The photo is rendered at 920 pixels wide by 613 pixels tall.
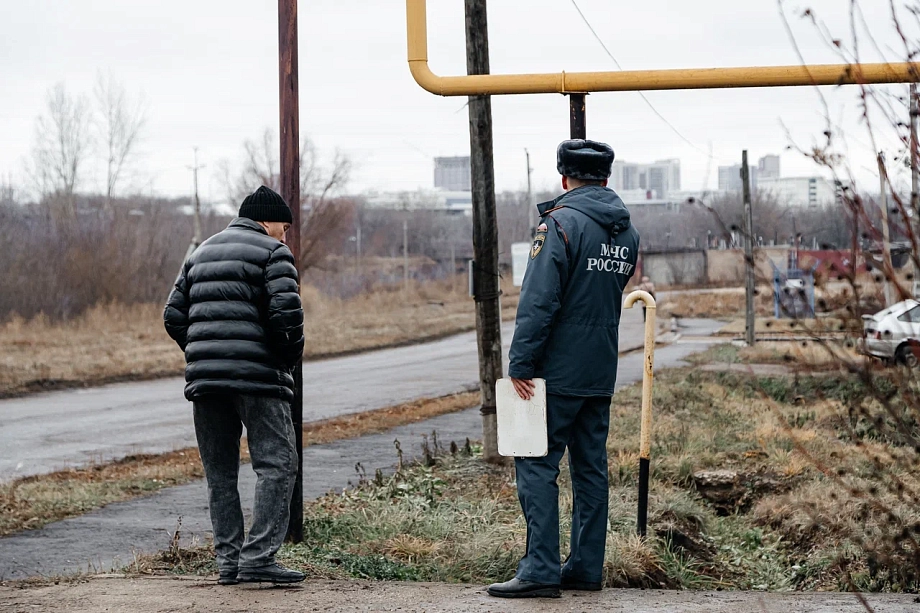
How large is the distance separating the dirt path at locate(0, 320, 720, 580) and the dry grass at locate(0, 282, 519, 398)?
32.6ft

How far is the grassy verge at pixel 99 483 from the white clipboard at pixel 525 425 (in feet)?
14.6

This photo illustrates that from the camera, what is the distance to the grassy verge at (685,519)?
Answer: 555 cm

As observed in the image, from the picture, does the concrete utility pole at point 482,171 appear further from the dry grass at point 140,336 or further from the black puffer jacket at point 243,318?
the dry grass at point 140,336

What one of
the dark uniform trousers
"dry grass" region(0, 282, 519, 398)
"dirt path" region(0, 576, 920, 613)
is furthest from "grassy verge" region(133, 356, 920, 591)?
"dry grass" region(0, 282, 519, 398)

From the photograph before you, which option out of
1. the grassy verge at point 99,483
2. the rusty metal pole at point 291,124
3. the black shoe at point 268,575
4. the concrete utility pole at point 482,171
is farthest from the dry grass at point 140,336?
the black shoe at point 268,575

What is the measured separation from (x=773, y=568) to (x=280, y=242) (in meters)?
3.51

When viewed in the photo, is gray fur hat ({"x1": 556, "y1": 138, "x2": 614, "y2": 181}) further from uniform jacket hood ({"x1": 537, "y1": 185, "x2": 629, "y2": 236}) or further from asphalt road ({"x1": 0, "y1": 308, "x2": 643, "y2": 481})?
asphalt road ({"x1": 0, "y1": 308, "x2": 643, "y2": 481})

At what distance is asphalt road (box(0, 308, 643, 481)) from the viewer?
12172 millimetres

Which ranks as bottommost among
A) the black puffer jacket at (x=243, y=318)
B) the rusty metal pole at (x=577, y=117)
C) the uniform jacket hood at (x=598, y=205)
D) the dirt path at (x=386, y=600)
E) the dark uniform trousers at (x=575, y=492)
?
the dirt path at (x=386, y=600)

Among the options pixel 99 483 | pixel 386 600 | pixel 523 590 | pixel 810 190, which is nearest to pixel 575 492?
pixel 523 590

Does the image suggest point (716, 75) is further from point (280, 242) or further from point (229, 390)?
point (229, 390)

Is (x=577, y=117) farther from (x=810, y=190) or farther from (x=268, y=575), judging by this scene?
(x=268, y=575)

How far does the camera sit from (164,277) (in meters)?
46.4

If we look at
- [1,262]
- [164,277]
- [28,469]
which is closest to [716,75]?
[28,469]
